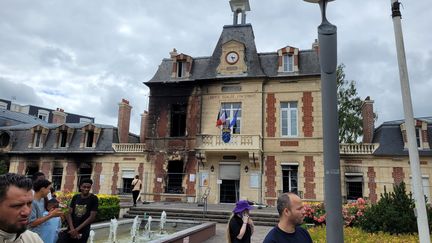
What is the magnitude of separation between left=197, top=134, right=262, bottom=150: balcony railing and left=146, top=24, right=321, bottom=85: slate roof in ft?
13.4

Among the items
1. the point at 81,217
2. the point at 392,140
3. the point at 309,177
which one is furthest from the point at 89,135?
the point at 392,140

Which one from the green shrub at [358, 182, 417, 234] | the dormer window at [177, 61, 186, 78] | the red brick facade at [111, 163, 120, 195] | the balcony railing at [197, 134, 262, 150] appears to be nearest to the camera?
the green shrub at [358, 182, 417, 234]

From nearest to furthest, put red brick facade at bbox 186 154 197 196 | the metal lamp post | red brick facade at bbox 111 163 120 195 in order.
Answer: the metal lamp post → red brick facade at bbox 186 154 197 196 → red brick facade at bbox 111 163 120 195

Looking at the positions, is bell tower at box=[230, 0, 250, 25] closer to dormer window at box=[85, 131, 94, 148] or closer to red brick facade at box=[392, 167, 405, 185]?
dormer window at box=[85, 131, 94, 148]

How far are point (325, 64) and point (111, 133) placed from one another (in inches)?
872

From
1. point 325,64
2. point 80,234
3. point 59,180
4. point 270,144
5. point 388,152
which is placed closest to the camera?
point 325,64

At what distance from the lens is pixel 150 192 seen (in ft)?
69.1

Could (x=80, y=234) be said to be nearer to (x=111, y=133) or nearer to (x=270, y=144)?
→ (x=270, y=144)

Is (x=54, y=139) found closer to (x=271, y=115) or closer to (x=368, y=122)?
(x=271, y=115)

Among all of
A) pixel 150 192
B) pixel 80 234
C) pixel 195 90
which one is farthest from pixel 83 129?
pixel 80 234

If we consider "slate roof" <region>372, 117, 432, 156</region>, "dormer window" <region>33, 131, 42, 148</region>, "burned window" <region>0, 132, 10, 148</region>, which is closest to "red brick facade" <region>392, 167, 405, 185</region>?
"slate roof" <region>372, 117, 432, 156</region>

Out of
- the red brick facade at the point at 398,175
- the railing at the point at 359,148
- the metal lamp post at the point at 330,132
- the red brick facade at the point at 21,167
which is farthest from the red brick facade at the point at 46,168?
the metal lamp post at the point at 330,132

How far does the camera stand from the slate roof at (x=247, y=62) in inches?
814

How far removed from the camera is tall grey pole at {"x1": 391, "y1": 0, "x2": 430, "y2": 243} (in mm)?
4586
